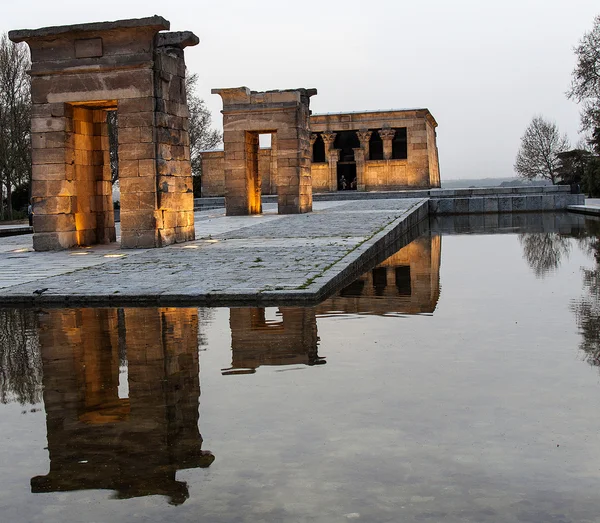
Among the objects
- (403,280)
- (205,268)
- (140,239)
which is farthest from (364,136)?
(403,280)

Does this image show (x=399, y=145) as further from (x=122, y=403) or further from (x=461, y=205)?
(x=122, y=403)

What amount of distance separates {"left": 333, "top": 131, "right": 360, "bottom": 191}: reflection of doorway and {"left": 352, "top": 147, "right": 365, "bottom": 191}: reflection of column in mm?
1542

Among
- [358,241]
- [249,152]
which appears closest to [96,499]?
[358,241]

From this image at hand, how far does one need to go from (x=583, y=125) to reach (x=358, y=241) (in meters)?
33.6

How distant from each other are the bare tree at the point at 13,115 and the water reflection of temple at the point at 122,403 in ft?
111

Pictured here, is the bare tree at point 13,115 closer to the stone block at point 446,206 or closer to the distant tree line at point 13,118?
the distant tree line at point 13,118

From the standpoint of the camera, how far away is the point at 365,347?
6.50 metres

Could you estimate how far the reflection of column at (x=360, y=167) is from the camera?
45.9 metres

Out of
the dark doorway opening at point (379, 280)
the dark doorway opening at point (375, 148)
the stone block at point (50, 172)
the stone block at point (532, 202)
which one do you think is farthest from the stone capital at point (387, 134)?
the dark doorway opening at point (379, 280)

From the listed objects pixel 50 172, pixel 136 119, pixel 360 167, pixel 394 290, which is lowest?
pixel 394 290

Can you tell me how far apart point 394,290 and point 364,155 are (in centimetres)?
3660

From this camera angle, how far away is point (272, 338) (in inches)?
273

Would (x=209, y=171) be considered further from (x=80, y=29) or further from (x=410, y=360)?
(x=410, y=360)

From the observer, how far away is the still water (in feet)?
11.3
